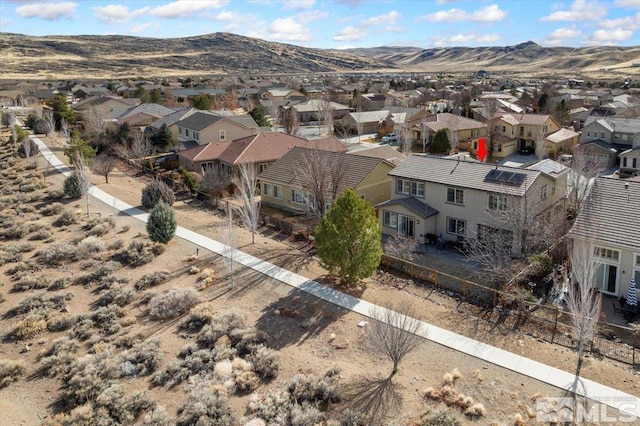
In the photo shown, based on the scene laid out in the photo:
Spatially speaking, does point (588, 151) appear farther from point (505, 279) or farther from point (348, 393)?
point (348, 393)

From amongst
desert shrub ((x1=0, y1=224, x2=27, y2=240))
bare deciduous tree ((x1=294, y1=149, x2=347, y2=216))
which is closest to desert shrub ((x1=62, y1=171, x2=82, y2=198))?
desert shrub ((x1=0, y1=224, x2=27, y2=240))

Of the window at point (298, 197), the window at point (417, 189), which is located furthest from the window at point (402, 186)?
the window at point (298, 197)

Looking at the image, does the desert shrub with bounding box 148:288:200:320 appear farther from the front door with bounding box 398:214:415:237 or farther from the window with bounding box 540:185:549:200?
the window with bounding box 540:185:549:200

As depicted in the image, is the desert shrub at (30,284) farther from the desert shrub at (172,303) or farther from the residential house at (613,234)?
the residential house at (613,234)

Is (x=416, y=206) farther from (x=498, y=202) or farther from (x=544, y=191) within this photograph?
(x=544, y=191)

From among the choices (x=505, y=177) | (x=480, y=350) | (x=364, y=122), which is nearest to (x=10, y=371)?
(x=480, y=350)
